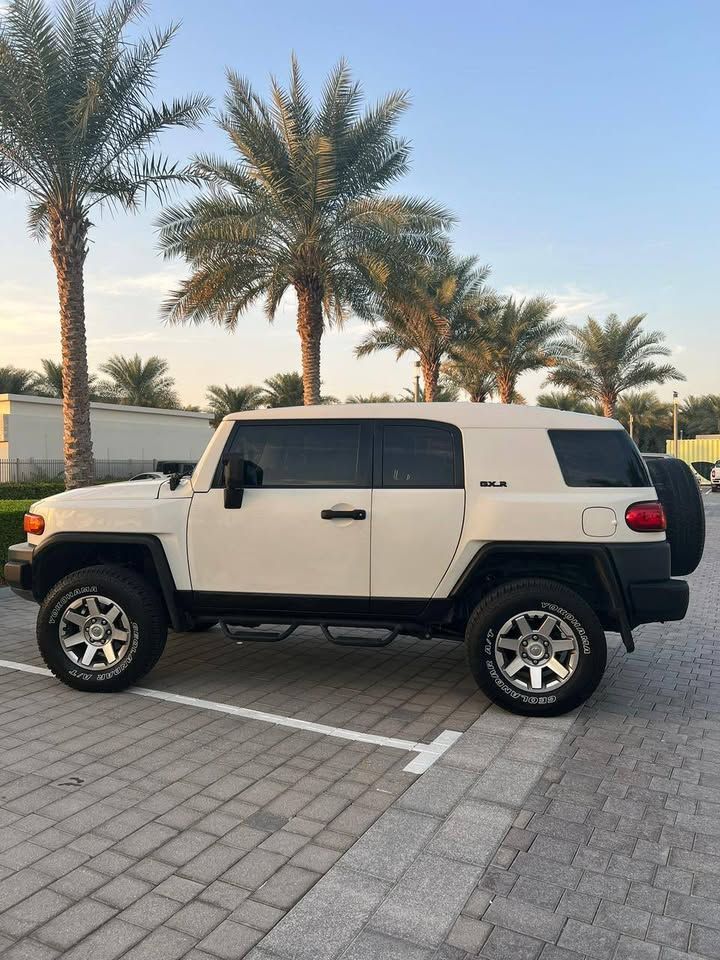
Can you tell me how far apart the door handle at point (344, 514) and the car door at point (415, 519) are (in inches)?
3.2

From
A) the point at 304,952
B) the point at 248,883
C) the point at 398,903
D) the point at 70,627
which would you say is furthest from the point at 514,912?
the point at 70,627

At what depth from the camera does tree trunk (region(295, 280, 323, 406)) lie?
19.1 metres

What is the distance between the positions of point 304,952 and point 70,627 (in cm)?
339

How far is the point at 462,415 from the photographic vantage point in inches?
206

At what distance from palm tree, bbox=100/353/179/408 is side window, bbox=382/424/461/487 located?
3744 centimetres

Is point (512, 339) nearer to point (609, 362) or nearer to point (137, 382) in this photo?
point (609, 362)

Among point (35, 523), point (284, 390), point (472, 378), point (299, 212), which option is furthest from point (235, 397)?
point (35, 523)

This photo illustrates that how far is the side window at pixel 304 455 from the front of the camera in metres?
5.23

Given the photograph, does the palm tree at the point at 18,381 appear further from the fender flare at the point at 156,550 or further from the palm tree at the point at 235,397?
the fender flare at the point at 156,550

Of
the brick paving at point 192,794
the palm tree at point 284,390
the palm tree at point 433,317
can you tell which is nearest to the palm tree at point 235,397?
the palm tree at point 284,390

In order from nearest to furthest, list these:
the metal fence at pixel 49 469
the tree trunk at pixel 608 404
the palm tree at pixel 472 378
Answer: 1. the metal fence at pixel 49 469
2. the palm tree at pixel 472 378
3. the tree trunk at pixel 608 404

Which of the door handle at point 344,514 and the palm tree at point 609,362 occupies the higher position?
the palm tree at point 609,362

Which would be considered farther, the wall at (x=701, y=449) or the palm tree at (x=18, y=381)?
the wall at (x=701, y=449)

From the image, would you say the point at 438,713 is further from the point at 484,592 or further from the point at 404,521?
the point at 404,521
